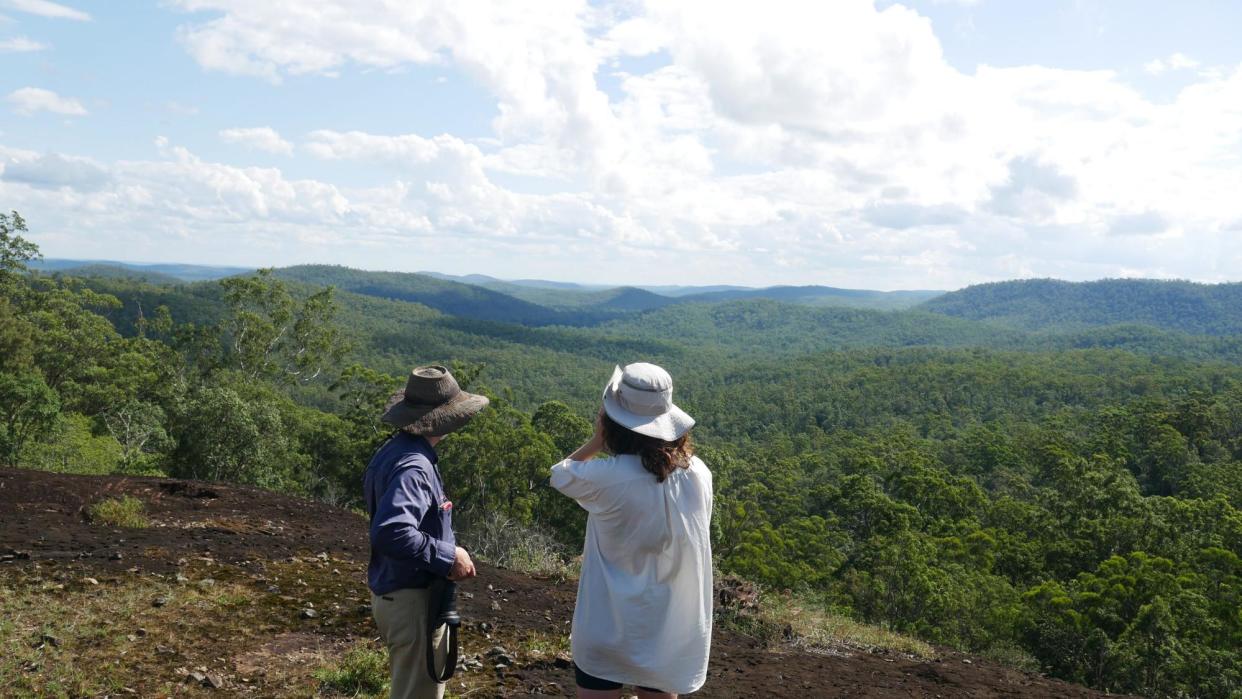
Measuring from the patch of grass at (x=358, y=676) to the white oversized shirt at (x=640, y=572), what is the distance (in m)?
2.13

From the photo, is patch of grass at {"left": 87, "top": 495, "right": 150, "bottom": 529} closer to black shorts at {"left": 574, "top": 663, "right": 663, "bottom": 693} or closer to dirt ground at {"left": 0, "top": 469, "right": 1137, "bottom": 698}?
dirt ground at {"left": 0, "top": 469, "right": 1137, "bottom": 698}

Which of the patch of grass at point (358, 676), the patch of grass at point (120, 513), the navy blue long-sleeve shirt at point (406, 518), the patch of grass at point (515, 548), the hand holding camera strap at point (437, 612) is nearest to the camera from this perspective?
the navy blue long-sleeve shirt at point (406, 518)

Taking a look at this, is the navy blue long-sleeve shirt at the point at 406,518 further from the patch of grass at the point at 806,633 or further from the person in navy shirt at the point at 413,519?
the patch of grass at the point at 806,633

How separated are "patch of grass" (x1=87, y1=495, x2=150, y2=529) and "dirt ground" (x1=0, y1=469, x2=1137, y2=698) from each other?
129 mm

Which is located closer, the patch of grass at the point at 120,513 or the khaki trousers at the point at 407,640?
the khaki trousers at the point at 407,640

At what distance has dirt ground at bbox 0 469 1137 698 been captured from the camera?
4133mm

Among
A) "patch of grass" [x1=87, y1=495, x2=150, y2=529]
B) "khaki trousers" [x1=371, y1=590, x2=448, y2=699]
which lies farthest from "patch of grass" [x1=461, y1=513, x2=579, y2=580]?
"khaki trousers" [x1=371, y1=590, x2=448, y2=699]

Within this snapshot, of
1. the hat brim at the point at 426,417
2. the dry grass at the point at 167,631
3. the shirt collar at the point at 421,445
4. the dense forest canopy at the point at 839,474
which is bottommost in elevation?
the dense forest canopy at the point at 839,474

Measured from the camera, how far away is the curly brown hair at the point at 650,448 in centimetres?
222

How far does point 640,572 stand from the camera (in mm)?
2270

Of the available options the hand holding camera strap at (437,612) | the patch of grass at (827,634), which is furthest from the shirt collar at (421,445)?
the patch of grass at (827,634)

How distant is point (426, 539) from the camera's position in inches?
99.0

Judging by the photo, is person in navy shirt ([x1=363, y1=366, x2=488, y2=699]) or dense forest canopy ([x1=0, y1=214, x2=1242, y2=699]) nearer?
person in navy shirt ([x1=363, y1=366, x2=488, y2=699])

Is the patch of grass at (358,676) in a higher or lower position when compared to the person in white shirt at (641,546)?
lower
